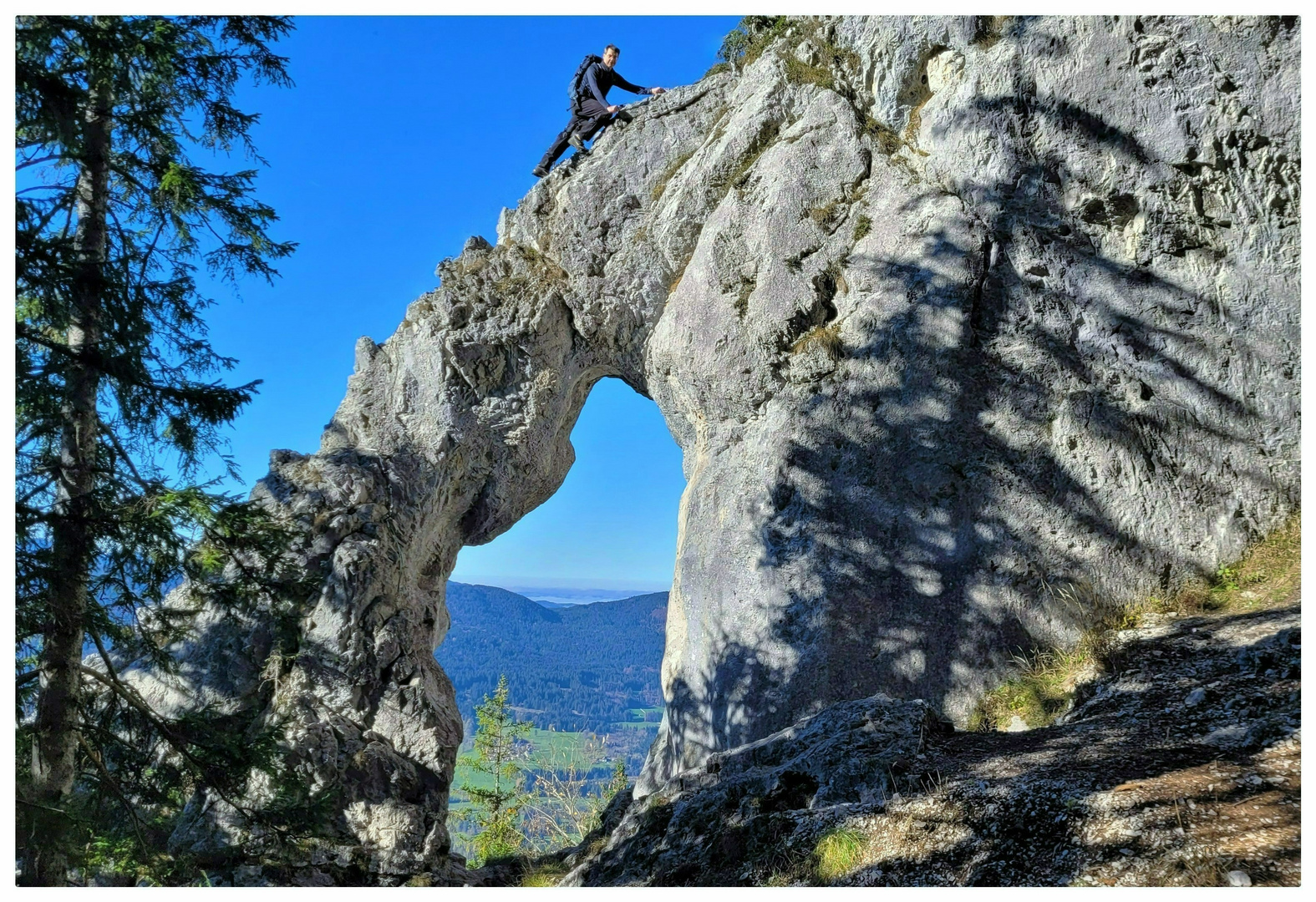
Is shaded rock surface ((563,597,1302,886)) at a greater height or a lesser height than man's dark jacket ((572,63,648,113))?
lesser

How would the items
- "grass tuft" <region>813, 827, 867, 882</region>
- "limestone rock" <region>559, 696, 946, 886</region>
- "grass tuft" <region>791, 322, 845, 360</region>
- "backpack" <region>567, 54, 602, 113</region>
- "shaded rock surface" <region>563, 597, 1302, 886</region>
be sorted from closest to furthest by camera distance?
"shaded rock surface" <region>563, 597, 1302, 886</region> → "grass tuft" <region>813, 827, 867, 882</region> → "limestone rock" <region>559, 696, 946, 886</region> → "grass tuft" <region>791, 322, 845, 360</region> → "backpack" <region>567, 54, 602, 113</region>

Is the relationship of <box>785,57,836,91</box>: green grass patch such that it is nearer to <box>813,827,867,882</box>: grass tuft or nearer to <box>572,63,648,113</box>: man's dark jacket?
<box>572,63,648,113</box>: man's dark jacket

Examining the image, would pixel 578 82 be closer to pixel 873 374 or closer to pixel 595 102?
pixel 595 102

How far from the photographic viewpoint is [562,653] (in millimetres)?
102938

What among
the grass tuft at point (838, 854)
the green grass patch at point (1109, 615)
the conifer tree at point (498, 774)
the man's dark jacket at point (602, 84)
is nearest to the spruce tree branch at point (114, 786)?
the grass tuft at point (838, 854)

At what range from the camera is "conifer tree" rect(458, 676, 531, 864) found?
18594 millimetres

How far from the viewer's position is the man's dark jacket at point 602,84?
470 inches

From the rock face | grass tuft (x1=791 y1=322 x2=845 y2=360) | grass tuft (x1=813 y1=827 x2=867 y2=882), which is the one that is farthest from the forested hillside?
grass tuft (x1=813 y1=827 x2=867 y2=882)

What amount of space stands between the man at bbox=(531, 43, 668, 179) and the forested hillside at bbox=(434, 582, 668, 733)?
77.8m

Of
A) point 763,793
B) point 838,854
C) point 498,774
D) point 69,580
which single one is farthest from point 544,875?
point 498,774

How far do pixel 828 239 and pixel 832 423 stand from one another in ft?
6.94

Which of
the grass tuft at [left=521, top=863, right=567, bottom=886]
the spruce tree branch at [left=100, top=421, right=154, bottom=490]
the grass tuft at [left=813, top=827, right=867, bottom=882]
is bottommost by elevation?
the grass tuft at [left=521, top=863, right=567, bottom=886]

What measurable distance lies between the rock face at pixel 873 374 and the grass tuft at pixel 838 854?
10.8 feet

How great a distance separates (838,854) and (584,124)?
1036cm
